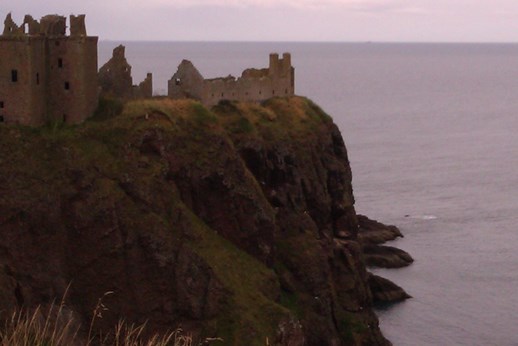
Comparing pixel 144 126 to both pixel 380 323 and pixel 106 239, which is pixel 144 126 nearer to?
pixel 106 239

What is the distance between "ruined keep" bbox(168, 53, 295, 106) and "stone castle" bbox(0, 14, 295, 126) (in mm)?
584

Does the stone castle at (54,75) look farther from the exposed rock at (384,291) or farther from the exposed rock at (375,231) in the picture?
the exposed rock at (375,231)

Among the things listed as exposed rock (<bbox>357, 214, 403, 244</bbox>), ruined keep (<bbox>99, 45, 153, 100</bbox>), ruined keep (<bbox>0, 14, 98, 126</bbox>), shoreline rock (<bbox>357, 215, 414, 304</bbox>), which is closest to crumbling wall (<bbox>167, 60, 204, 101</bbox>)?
ruined keep (<bbox>99, 45, 153, 100</bbox>)

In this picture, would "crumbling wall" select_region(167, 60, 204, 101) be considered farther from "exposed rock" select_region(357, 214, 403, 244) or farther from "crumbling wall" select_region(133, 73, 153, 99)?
"exposed rock" select_region(357, 214, 403, 244)

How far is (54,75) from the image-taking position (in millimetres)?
67938

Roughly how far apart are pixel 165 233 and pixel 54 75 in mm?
14095

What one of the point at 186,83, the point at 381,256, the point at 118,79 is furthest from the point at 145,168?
the point at 381,256

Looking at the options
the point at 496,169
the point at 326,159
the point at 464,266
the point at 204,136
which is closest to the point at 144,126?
the point at 204,136

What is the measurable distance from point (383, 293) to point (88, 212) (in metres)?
39.7

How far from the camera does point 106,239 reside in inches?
2441

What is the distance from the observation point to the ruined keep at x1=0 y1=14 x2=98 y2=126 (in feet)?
212

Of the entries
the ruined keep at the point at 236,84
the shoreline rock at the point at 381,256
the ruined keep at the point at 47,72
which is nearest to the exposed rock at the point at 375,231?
the shoreline rock at the point at 381,256

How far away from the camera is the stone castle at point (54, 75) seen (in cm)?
6481

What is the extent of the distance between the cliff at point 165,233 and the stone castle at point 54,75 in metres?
1.74
